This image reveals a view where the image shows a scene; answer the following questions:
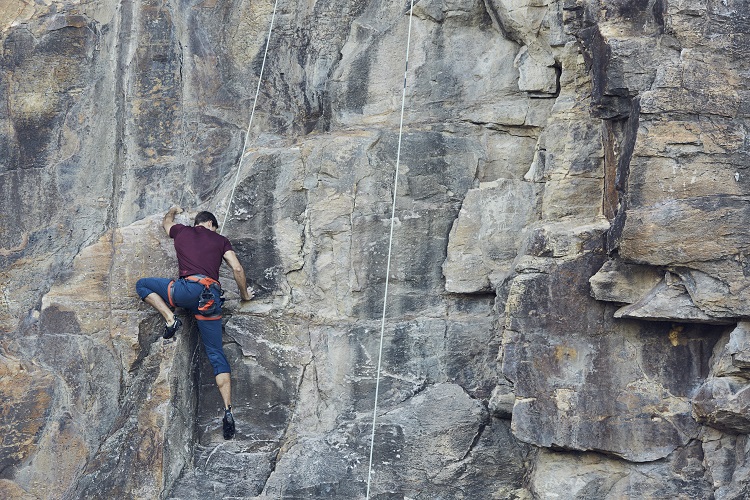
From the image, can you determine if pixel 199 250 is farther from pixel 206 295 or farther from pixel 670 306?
pixel 670 306

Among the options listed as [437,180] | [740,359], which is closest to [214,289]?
[437,180]

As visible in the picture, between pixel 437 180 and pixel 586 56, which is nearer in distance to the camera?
pixel 586 56

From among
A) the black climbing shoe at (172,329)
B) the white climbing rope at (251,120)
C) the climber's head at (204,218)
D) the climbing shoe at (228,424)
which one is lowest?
the climbing shoe at (228,424)

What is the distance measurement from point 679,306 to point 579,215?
1399 mm

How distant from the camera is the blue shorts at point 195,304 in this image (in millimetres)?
10573

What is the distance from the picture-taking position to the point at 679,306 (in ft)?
30.8

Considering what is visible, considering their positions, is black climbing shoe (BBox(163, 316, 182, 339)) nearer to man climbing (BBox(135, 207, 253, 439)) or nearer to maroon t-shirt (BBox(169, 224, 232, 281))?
man climbing (BBox(135, 207, 253, 439))

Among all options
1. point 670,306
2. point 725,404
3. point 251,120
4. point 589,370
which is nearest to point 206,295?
point 251,120

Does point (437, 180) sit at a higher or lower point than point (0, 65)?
lower

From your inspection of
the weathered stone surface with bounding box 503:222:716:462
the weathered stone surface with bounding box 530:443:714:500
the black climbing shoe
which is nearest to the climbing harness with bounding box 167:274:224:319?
the black climbing shoe

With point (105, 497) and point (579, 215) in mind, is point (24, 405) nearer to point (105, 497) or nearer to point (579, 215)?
point (105, 497)

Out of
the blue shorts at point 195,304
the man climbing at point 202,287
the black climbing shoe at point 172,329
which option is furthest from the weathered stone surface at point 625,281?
the black climbing shoe at point 172,329

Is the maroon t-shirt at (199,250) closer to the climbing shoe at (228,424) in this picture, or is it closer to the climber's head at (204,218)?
the climber's head at (204,218)

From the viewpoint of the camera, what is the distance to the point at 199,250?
1063 cm
